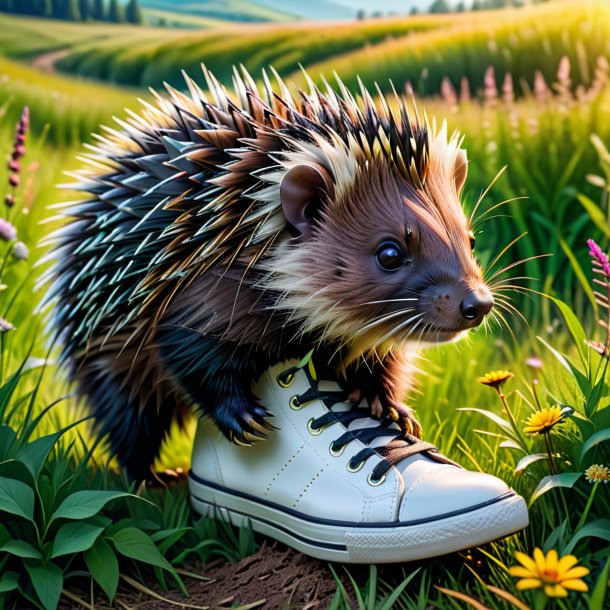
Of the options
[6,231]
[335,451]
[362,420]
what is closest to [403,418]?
[362,420]

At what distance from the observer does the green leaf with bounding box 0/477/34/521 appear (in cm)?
197

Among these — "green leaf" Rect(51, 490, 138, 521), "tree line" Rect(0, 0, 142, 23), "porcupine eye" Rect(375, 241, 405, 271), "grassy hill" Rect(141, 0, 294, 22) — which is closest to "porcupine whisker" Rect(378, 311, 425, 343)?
"porcupine eye" Rect(375, 241, 405, 271)

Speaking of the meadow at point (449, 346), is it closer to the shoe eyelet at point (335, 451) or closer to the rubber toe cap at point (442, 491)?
the rubber toe cap at point (442, 491)

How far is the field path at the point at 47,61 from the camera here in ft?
15.6

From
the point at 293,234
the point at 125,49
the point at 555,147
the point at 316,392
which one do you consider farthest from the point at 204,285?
the point at 125,49

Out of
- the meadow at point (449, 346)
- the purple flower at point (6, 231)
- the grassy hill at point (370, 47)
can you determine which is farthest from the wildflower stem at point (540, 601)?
the grassy hill at point (370, 47)

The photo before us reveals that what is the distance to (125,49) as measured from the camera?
4.76m

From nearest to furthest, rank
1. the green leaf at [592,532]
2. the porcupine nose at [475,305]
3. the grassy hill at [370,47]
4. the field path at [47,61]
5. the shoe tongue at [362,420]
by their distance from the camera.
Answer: the green leaf at [592,532] < the porcupine nose at [475,305] < the shoe tongue at [362,420] < the grassy hill at [370,47] < the field path at [47,61]

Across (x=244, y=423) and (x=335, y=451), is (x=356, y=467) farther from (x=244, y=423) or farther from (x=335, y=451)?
(x=244, y=423)

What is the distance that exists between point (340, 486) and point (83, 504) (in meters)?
0.64

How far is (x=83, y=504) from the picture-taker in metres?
2.07

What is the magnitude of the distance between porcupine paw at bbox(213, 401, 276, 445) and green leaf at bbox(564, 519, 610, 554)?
2.62 feet

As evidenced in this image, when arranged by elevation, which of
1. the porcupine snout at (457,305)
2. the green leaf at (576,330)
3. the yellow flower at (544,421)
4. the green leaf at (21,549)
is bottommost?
Answer: the green leaf at (21,549)

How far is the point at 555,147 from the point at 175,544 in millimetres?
2863
